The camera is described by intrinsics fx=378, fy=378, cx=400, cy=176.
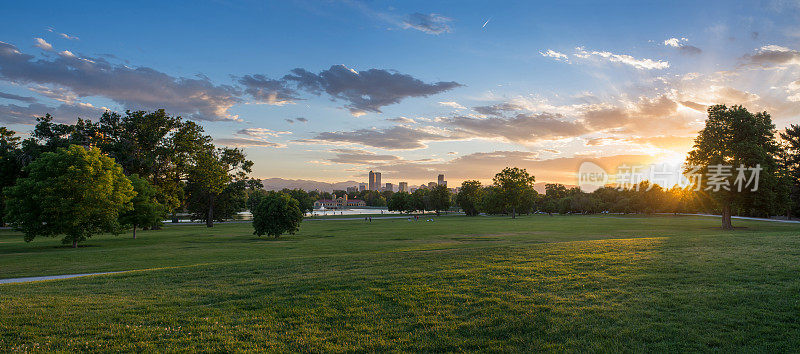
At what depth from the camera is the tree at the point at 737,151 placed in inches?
1355

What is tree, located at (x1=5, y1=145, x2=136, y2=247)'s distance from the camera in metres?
25.6

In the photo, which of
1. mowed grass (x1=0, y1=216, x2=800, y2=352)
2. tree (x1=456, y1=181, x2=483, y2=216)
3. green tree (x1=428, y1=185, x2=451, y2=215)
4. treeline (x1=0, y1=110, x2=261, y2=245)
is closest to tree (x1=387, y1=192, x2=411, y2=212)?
green tree (x1=428, y1=185, x2=451, y2=215)

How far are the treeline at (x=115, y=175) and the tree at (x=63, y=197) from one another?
52mm

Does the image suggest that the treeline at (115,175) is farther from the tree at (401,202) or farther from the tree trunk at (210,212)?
the tree at (401,202)

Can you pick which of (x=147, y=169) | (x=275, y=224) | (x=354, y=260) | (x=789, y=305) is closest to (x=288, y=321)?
(x=354, y=260)

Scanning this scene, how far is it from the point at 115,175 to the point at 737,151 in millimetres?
53772

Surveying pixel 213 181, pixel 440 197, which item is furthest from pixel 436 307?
pixel 440 197

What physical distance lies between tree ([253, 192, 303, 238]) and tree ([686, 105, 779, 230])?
3952 centimetres

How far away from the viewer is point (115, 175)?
2939 cm

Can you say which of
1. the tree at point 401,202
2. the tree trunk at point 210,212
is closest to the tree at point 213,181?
the tree trunk at point 210,212

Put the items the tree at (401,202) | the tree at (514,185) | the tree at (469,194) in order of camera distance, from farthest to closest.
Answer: the tree at (401,202), the tree at (469,194), the tree at (514,185)

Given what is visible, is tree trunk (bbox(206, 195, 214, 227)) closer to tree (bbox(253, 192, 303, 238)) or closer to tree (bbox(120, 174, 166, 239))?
tree (bbox(120, 174, 166, 239))

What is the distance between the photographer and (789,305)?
299 inches

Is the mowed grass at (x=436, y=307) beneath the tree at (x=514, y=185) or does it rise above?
beneath
